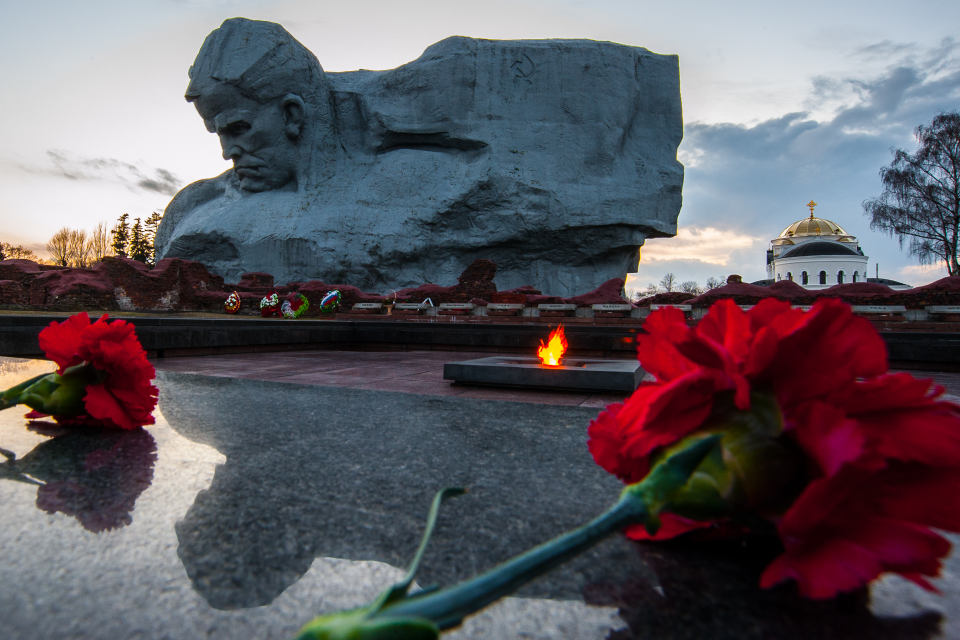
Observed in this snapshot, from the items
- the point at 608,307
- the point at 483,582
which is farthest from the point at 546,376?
the point at 608,307

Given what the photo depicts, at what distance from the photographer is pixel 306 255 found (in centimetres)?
2394

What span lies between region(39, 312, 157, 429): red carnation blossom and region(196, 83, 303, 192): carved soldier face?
26576 millimetres

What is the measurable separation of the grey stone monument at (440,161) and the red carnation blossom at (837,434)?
24241 millimetres

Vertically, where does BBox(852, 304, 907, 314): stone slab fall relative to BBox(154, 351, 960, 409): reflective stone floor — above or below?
above

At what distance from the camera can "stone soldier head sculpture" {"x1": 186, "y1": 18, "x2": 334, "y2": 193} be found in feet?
77.0

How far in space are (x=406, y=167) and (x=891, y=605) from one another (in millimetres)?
26515

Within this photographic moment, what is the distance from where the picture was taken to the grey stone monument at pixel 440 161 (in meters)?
24.1

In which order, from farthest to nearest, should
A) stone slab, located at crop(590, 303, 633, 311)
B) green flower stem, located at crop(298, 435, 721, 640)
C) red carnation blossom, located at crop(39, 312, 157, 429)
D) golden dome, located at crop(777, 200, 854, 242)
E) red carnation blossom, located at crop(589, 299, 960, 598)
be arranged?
1. golden dome, located at crop(777, 200, 854, 242)
2. stone slab, located at crop(590, 303, 633, 311)
3. red carnation blossom, located at crop(39, 312, 157, 429)
4. red carnation blossom, located at crop(589, 299, 960, 598)
5. green flower stem, located at crop(298, 435, 721, 640)

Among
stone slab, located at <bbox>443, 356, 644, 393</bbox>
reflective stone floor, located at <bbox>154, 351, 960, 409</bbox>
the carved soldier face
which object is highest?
the carved soldier face

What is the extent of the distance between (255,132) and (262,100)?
1.50 meters

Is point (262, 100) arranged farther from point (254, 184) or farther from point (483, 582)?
point (483, 582)

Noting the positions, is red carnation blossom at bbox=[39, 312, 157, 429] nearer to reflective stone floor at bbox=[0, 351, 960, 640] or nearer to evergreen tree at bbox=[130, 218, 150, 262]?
reflective stone floor at bbox=[0, 351, 960, 640]

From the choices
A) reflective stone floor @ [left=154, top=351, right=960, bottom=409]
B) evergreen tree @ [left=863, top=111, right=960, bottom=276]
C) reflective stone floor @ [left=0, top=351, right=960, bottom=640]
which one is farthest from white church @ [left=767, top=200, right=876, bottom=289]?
reflective stone floor @ [left=0, top=351, right=960, bottom=640]

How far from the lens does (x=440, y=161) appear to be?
1013 inches
